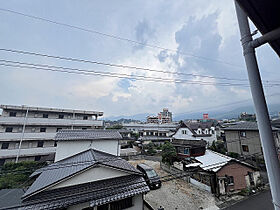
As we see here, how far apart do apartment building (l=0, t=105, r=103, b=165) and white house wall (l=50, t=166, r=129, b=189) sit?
13482 mm

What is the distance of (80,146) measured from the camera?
1144cm

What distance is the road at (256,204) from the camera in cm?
829

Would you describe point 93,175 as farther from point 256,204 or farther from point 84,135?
point 256,204

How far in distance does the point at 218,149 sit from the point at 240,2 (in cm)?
2503

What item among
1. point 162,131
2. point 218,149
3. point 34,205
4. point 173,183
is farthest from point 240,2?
point 162,131

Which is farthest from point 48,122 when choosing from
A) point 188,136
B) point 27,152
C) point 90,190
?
point 188,136

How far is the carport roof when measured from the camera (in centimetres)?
179

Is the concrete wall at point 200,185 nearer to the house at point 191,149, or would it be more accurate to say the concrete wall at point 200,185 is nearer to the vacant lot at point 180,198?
the vacant lot at point 180,198

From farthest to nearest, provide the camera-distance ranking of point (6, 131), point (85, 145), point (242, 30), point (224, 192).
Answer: point (6, 131) → point (85, 145) → point (224, 192) → point (242, 30)

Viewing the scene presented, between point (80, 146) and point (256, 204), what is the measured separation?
15.0m

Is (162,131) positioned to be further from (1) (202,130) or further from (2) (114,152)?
(2) (114,152)

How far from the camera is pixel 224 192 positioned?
32.7 ft

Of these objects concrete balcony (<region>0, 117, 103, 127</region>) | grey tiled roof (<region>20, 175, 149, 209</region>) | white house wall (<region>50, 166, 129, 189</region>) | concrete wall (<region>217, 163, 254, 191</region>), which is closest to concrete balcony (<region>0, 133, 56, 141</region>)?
concrete balcony (<region>0, 117, 103, 127</region>)

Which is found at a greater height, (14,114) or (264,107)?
(14,114)
